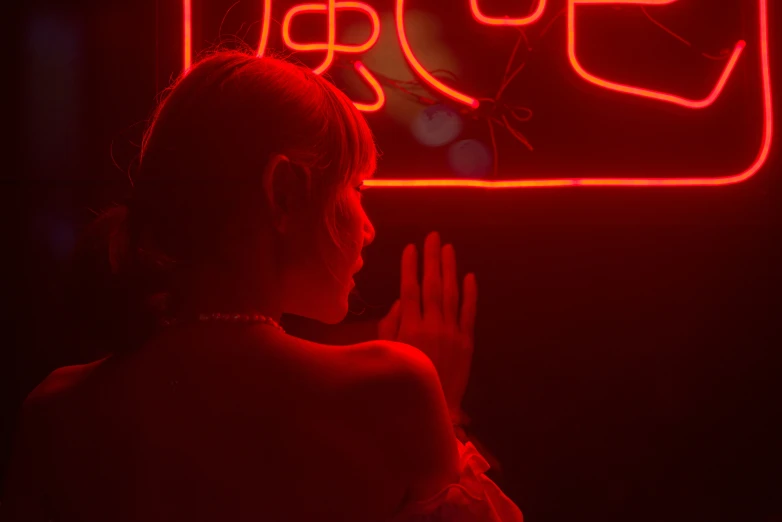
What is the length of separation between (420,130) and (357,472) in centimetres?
161

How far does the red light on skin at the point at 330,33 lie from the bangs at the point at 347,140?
1.03 m

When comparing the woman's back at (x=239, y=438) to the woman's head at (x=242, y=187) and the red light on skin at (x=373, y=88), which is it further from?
the red light on skin at (x=373, y=88)

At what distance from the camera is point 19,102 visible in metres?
2.46

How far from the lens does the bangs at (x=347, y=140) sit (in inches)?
44.6

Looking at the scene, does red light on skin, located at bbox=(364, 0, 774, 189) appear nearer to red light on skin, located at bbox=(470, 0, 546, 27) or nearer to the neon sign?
the neon sign

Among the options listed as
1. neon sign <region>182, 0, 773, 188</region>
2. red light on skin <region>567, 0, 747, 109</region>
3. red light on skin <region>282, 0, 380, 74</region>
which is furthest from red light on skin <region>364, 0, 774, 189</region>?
red light on skin <region>282, 0, 380, 74</region>

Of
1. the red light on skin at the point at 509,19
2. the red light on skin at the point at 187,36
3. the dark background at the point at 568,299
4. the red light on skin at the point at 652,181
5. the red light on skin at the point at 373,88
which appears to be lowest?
the dark background at the point at 568,299

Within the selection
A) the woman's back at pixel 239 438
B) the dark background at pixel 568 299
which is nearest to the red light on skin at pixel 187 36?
the dark background at pixel 568 299

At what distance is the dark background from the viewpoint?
2254mm

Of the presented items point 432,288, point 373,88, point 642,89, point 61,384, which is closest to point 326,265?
point 61,384

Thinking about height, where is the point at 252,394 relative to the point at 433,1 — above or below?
below

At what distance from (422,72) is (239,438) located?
1555 millimetres

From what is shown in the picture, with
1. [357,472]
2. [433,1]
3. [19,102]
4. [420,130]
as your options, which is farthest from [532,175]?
[19,102]

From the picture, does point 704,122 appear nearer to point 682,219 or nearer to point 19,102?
point 682,219
